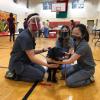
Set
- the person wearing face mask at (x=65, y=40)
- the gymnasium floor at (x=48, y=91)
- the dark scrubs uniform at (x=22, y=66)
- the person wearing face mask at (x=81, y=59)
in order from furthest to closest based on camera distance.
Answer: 1. the person wearing face mask at (x=65, y=40)
2. the dark scrubs uniform at (x=22, y=66)
3. the person wearing face mask at (x=81, y=59)
4. the gymnasium floor at (x=48, y=91)

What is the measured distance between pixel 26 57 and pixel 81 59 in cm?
85

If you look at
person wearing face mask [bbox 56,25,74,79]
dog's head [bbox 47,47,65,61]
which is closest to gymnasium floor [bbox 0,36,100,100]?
dog's head [bbox 47,47,65,61]

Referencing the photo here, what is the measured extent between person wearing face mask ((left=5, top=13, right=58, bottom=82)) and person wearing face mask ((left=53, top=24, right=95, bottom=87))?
304 millimetres

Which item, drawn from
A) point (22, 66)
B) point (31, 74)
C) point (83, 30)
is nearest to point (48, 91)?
point (31, 74)

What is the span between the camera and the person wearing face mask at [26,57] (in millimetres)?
2832

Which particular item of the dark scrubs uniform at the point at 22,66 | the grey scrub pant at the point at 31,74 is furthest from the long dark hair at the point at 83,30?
the grey scrub pant at the point at 31,74

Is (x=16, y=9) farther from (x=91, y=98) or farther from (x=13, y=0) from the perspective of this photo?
(x=91, y=98)

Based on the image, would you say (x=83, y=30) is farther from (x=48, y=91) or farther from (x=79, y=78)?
(x=48, y=91)

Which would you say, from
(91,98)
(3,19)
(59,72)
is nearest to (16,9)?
(3,19)

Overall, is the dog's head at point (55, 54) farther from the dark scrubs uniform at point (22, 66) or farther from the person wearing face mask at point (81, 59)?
the dark scrubs uniform at point (22, 66)

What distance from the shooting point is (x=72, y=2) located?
20.6 meters

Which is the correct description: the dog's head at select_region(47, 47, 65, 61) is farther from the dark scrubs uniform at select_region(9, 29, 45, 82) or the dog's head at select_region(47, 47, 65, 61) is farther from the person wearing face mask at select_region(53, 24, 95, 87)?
the dark scrubs uniform at select_region(9, 29, 45, 82)

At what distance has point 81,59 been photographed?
2.91m

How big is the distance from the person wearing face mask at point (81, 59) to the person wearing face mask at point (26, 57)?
0.30 m
